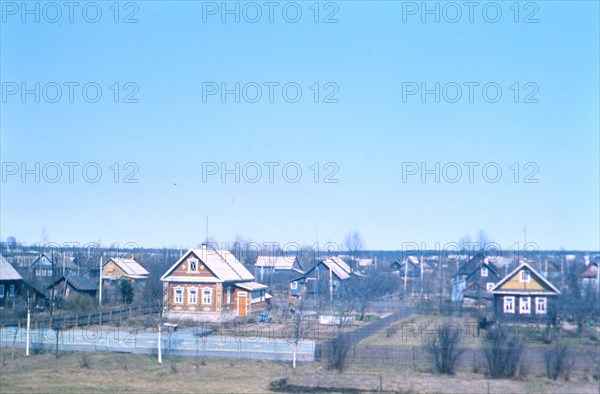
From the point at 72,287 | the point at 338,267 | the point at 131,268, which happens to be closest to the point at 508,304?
the point at 338,267

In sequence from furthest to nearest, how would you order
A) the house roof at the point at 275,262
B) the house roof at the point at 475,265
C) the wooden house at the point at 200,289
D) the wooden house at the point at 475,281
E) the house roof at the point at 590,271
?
the house roof at the point at 275,262
the wooden house at the point at 200,289
the house roof at the point at 475,265
the wooden house at the point at 475,281
the house roof at the point at 590,271

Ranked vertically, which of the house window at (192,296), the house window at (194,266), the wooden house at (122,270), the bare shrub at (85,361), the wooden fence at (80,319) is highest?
the house window at (194,266)

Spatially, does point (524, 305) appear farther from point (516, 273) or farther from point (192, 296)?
point (192, 296)

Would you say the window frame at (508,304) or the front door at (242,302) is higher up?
the window frame at (508,304)

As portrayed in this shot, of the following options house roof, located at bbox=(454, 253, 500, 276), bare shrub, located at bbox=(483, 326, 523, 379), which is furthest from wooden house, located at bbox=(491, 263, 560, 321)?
house roof, located at bbox=(454, 253, 500, 276)

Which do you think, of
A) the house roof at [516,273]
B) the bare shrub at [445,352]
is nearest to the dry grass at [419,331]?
the bare shrub at [445,352]

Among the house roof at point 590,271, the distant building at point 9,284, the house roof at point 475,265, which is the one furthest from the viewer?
the distant building at point 9,284

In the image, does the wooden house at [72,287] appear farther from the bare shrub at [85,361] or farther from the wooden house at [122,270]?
the bare shrub at [85,361]

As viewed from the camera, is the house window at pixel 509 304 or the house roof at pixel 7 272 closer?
the house window at pixel 509 304
